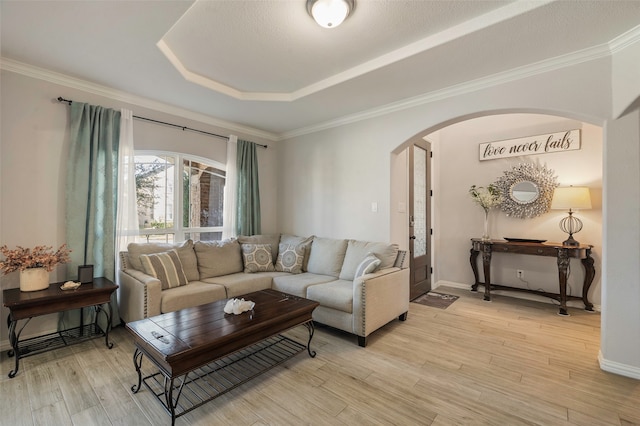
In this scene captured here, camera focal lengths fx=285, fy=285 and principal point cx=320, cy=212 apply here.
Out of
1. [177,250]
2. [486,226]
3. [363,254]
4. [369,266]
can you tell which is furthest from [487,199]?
[177,250]

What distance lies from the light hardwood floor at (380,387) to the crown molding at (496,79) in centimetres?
252

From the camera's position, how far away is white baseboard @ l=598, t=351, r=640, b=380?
7.08ft

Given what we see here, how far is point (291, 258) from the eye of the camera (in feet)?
12.5

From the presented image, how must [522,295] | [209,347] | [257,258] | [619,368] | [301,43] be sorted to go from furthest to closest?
[522,295]
[257,258]
[301,43]
[619,368]
[209,347]

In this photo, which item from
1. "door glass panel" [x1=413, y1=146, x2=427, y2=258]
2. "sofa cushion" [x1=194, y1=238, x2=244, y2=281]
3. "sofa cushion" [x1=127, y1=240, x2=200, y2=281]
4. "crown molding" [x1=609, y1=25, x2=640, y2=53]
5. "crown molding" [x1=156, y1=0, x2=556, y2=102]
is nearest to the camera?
"crown molding" [x1=156, y1=0, x2=556, y2=102]

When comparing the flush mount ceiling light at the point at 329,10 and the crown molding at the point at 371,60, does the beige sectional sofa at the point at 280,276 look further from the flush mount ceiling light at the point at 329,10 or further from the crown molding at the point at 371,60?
the flush mount ceiling light at the point at 329,10

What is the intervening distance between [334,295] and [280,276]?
3.03ft

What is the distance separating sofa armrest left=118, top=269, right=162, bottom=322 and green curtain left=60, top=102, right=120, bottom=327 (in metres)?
0.21

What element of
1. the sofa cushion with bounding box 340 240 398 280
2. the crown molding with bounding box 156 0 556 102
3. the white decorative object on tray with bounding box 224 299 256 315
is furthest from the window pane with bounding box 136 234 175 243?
the sofa cushion with bounding box 340 240 398 280

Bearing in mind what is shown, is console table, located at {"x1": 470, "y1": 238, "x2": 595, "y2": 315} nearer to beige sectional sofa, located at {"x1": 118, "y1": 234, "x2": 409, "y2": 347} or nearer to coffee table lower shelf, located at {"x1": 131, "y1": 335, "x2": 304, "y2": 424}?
beige sectional sofa, located at {"x1": 118, "y1": 234, "x2": 409, "y2": 347}

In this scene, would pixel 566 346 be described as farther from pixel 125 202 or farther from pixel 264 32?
pixel 125 202

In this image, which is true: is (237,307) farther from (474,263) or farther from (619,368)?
(474,263)

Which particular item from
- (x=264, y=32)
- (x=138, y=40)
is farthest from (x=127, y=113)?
(x=264, y=32)

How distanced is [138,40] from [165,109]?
143 cm
